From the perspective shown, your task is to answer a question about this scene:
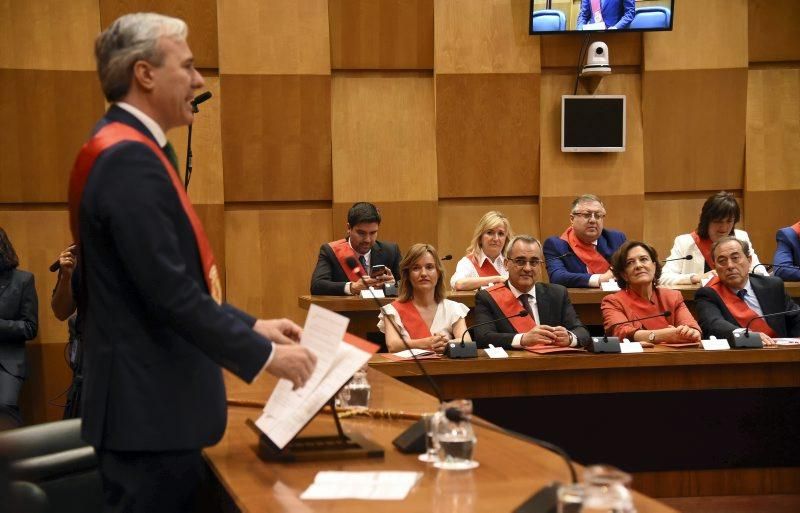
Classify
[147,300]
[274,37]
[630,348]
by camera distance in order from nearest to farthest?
[147,300] < [630,348] < [274,37]

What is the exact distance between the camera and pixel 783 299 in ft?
16.0

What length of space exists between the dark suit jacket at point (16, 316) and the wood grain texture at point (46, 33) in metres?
1.70

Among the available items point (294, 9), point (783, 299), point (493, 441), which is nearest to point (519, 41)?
point (294, 9)

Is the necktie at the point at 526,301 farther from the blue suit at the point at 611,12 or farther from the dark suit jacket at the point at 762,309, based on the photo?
the blue suit at the point at 611,12

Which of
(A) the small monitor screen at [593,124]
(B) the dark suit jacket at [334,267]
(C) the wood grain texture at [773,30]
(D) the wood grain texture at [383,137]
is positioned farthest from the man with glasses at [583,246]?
(C) the wood grain texture at [773,30]

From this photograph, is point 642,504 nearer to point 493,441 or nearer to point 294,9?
point 493,441

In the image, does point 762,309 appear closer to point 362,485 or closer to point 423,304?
point 423,304

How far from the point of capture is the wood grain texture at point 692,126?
706 centimetres

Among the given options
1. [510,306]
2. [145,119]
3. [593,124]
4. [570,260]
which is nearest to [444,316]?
[510,306]

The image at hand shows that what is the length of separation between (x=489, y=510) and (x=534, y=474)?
0.26m

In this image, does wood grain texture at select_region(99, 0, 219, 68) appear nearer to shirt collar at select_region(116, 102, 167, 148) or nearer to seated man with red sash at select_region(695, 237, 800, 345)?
seated man with red sash at select_region(695, 237, 800, 345)

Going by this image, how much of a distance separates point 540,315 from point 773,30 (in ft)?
12.1

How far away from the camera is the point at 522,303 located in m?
4.73

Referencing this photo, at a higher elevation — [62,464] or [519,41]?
[519,41]
